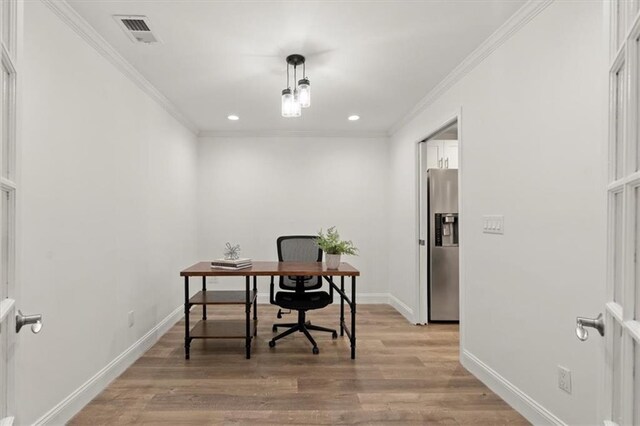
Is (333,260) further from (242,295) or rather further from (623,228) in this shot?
(623,228)

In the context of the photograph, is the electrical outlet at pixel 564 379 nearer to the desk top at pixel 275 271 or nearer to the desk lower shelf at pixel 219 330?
the desk top at pixel 275 271

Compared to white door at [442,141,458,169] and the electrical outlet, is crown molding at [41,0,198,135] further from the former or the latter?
the electrical outlet

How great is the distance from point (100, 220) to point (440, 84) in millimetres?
2959

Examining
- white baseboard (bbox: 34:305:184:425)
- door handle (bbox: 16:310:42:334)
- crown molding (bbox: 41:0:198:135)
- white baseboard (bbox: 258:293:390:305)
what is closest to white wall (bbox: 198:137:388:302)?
white baseboard (bbox: 258:293:390:305)

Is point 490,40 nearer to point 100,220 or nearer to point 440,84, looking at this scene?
point 440,84

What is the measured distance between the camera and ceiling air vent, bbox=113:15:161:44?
2199mm

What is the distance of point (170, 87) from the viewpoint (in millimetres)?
3340

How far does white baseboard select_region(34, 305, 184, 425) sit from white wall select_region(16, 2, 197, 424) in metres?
0.04

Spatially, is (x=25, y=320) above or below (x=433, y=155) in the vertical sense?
below

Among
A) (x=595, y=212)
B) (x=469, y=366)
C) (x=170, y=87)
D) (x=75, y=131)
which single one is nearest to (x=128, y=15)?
(x=75, y=131)

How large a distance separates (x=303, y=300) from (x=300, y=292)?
0.14 meters

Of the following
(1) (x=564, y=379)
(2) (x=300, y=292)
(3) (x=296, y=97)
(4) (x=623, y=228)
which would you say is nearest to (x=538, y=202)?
(1) (x=564, y=379)

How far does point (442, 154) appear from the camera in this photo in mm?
4191

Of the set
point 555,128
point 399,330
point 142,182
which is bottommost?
point 399,330
